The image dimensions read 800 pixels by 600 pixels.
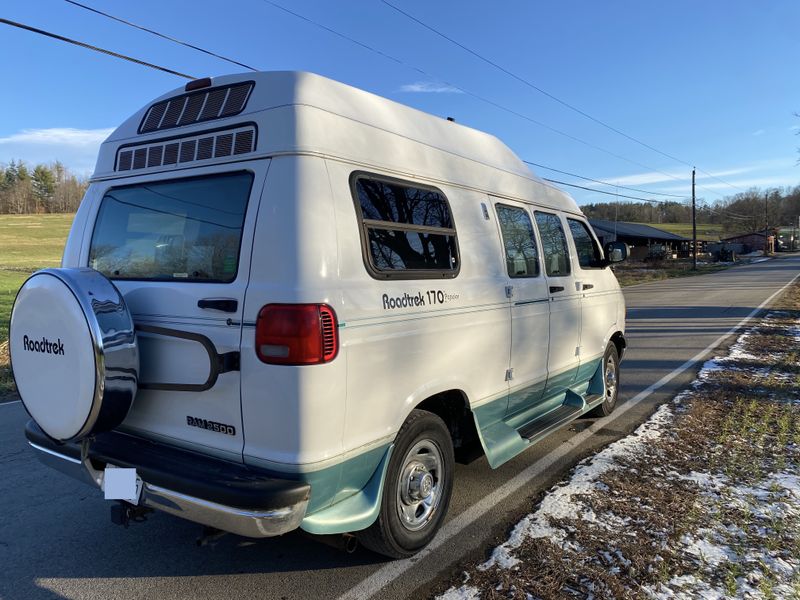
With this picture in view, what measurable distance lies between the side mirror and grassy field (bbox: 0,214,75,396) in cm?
757

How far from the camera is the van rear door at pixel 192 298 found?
264cm

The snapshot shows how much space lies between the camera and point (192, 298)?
9.02 feet

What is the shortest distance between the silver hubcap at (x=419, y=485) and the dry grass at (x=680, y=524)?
1.37 feet

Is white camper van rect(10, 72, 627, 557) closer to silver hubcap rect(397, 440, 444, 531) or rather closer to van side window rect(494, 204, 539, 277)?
silver hubcap rect(397, 440, 444, 531)

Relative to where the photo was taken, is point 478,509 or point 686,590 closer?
point 686,590

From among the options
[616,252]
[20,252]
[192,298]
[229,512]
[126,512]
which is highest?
[20,252]

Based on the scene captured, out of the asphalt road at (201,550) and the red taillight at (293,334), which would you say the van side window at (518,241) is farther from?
the red taillight at (293,334)

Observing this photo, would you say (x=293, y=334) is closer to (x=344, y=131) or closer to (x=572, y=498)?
(x=344, y=131)

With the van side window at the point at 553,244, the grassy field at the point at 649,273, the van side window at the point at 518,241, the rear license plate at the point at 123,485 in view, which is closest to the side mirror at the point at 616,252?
the van side window at the point at 553,244

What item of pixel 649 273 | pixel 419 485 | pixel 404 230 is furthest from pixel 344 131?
pixel 649 273

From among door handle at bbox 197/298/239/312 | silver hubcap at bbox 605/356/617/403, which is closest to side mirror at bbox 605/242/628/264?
silver hubcap at bbox 605/356/617/403

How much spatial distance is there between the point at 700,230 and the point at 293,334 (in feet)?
477

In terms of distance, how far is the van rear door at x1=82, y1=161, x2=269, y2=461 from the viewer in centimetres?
264

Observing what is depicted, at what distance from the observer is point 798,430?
5.41 meters
